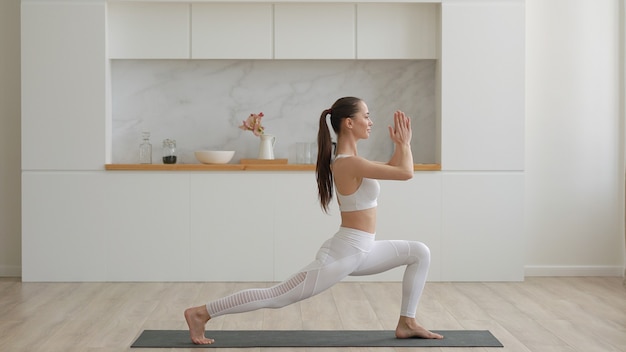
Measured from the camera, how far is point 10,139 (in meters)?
6.03

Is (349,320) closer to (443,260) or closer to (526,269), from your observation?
(443,260)

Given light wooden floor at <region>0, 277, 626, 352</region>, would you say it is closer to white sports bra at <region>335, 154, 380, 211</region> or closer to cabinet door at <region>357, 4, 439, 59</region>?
white sports bra at <region>335, 154, 380, 211</region>

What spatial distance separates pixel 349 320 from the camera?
4363mm

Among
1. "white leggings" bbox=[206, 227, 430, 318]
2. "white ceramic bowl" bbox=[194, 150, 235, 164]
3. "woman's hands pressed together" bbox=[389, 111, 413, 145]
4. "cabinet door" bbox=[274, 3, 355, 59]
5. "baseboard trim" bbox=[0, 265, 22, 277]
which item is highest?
"cabinet door" bbox=[274, 3, 355, 59]

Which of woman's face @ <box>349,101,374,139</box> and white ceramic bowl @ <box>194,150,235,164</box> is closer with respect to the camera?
woman's face @ <box>349,101,374,139</box>

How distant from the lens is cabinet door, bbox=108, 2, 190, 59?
19.1 ft

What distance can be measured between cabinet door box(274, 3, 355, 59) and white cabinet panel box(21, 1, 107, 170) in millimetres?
1265

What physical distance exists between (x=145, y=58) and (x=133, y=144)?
2.21 feet

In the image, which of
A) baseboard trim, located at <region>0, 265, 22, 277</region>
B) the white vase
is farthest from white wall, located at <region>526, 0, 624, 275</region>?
baseboard trim, located at <region>0, 265, 22, 277</region>

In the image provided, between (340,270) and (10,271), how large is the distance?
132 inches

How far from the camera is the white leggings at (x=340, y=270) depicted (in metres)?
3.59

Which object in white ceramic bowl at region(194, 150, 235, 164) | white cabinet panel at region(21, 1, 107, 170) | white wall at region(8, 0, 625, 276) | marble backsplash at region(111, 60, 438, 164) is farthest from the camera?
marble backsplash at region(111, 60, 438, 164)

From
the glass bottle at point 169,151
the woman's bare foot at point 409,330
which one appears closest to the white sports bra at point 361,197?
the woman's bare foot at point 409,330

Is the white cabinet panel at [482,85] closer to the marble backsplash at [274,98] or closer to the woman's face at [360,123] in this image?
the marble backsplash at [274,98]
